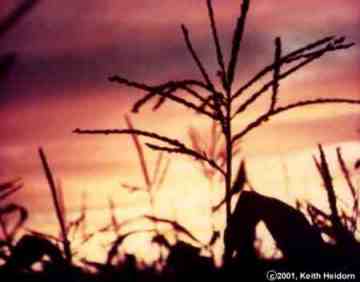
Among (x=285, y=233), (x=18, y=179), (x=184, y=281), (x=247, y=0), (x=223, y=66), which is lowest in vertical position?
(x=184, y=281)

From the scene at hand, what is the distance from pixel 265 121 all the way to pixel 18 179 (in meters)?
0.83

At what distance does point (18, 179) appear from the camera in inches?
79.3

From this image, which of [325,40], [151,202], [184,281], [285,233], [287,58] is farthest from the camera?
[151,202]

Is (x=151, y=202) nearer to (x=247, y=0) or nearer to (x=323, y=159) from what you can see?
(x=323, y=159)

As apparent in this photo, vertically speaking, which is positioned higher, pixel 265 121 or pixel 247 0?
pixel 247 0

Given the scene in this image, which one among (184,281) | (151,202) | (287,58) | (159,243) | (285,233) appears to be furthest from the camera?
(151,202)

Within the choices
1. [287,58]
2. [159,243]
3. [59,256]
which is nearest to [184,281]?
[59,256]

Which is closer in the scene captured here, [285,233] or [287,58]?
[287,58]

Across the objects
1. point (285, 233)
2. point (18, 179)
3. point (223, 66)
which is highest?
point (223, 66)

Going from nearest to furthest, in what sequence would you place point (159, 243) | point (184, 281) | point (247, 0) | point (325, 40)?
point (247, 0)
point (325, 40)
point (184, 281)
point (159, 243)

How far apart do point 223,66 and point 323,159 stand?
48 centimetres

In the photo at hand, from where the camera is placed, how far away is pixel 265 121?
1.87 meters

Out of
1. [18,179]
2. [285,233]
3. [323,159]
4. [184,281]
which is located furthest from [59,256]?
[323,159]

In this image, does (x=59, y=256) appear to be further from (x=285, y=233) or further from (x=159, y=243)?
(x=285, y=233)
